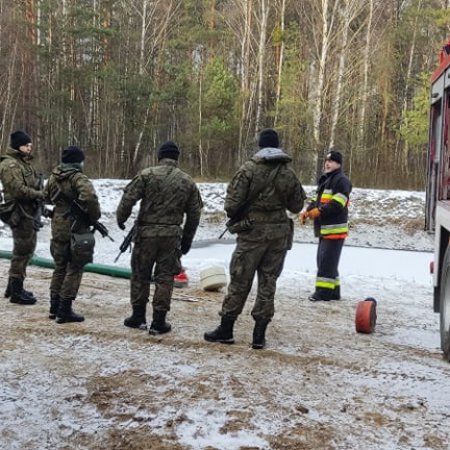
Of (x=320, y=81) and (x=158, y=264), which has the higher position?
(x=320, y=81)

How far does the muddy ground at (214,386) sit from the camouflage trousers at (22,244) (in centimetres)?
40

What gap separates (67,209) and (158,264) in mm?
983

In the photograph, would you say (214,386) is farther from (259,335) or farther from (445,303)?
(445,303)

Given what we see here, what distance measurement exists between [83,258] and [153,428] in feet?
7.47

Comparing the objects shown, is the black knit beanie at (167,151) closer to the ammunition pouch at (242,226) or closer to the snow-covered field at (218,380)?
the ammunition pouch at (242,226)

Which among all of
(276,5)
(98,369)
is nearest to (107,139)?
(276,5)

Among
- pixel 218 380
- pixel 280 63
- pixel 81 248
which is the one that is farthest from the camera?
pixel 280 63

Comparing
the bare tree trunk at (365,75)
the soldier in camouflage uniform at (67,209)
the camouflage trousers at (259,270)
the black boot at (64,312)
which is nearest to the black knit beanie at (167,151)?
the soldier in camouflage uniform at (67,209)

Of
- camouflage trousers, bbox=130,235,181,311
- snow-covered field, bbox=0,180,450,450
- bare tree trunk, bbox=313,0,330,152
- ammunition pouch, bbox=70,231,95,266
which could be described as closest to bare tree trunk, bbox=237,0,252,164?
bare tree trunk, bbox=313,0,330,152

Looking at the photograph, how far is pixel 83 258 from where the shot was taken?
5.05 meters

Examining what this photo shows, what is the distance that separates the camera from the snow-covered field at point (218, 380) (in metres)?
3.06

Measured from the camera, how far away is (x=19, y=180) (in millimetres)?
5520

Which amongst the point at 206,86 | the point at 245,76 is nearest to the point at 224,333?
the point at 206,86

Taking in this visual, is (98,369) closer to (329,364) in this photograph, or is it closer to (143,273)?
(143,273)
